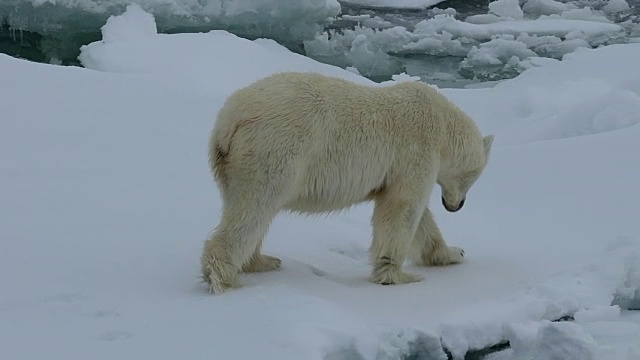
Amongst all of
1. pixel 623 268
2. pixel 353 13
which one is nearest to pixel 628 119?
pixel 623 268

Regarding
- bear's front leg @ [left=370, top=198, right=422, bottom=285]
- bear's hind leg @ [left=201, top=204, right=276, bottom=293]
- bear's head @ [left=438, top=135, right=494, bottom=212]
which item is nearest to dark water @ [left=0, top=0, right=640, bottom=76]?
bear's head @ [left=438, top=135, right=494, bottom=212]

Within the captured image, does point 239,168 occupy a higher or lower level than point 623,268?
higher

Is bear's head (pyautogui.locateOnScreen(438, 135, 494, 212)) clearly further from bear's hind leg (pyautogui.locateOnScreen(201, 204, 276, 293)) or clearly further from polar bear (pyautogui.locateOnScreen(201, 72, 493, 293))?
bear's hind leg (pyautogui.locateOnScreen(201, 204, 276, 293))

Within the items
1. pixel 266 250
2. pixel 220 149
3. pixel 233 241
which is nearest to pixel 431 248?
pixel 266 250

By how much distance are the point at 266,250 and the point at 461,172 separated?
3.59 ft

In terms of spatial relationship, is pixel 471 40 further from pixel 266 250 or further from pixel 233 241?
pixel 233 241

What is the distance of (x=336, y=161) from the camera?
4320mm

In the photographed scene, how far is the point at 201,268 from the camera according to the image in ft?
13.5

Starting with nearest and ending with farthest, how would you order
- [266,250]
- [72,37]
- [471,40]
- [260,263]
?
1. [260,263]
2. [266,250]
3. [72,37]
4. [471,40]

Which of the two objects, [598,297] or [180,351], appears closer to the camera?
[180,351]

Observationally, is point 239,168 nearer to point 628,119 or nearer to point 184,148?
point 184,148

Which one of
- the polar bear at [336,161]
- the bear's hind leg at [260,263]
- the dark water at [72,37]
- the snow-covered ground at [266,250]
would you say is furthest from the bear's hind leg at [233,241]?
the dark water at [72,37]

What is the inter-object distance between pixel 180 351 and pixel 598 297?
2052 millimetres

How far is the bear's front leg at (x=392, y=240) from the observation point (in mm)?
4527
